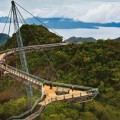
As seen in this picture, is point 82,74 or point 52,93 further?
point 82,74

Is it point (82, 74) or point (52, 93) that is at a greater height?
point (52, 93)

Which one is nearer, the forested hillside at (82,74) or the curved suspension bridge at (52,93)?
the curved suspension bridge at (52,93)

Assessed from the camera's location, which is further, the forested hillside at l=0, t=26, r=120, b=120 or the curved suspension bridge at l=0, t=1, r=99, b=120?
the forested hillside at l=0, t=26, r=120, b=120

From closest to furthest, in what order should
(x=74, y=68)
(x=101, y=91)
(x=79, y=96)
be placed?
1. (x=79, y=96)
2. (x=101, y=91)
3. (x=74, y=68)

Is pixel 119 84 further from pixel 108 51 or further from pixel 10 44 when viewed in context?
pixel 10 44

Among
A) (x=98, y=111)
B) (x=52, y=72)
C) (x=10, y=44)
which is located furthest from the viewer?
(x=10, y=44)

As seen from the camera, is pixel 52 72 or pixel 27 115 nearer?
pixel 27 115

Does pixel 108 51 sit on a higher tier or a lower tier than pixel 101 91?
higher

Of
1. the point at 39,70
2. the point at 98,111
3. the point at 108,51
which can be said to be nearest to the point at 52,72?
the point at 39,70
